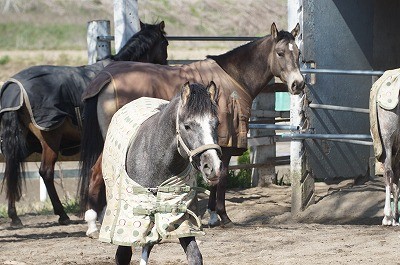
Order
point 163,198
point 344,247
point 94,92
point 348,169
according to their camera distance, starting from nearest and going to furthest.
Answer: point 163,198
point 344,247
point 94,92
point 348,169

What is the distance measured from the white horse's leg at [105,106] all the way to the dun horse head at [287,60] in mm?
1876

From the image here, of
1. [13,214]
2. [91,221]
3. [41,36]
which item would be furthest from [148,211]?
[41,36]

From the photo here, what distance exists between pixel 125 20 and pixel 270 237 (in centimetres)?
351

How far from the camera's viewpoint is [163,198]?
5.79 meters

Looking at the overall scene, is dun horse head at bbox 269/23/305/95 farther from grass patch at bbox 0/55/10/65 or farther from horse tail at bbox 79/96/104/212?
grass patch at bbox 0/55/10/65

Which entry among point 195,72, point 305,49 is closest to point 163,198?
point 195,72

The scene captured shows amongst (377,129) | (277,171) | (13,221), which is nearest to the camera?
(377,129)

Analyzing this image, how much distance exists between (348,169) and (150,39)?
3090 mm

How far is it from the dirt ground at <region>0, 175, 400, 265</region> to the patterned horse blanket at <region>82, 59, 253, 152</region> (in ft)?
3.29

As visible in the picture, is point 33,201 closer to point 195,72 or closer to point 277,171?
point 277,171

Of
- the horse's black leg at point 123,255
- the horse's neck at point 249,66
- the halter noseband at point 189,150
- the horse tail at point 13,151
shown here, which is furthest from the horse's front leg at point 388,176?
the halter noseband at point 189,150

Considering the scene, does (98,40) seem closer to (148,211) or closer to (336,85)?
(336,85)

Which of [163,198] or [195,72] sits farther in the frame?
[195,72]

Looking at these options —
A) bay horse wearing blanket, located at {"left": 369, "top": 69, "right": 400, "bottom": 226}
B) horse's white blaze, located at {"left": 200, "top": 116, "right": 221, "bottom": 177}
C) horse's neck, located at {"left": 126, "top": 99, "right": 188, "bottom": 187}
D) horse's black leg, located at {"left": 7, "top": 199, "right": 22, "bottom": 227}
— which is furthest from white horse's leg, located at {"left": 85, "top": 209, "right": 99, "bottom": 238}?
horse's white blaze, located at {"left": 200, "top": 116, "right": 221, "bottom": 177}
